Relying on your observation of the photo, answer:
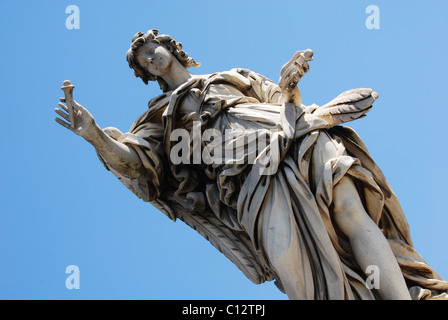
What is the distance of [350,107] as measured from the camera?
771 cm

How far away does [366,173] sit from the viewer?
747 centimetres

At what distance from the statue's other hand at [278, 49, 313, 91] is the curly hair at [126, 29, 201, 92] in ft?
4.94

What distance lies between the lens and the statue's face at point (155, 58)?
8.68 m

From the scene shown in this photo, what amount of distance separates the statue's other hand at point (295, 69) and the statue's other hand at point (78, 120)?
182cm

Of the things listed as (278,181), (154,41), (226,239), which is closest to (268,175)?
(278,181)

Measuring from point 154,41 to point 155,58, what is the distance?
20 cm

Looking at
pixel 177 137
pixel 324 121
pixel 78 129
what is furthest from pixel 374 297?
pixel 78 129

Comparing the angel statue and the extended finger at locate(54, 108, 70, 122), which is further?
the extended finger at locate(54, 108, 70, 122)

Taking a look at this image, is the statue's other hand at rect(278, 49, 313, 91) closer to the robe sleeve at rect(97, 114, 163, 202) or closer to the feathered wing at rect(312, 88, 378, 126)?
the feathered wing at rect(312, 88, 378, 126)

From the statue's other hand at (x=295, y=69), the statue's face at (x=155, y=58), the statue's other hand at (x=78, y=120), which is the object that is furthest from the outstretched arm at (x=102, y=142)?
the statue's other hand at (x=295, y=69)

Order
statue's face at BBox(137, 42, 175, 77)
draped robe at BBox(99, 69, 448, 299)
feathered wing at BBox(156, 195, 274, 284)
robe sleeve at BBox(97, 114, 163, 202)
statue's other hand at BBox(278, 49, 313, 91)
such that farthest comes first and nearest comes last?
1. statue's face at BBox(137, 42, 175, 77)
2. robe sleeve at BBox(97, 114, 163, 202)
3. feathered wing at BBox(156, 195, 274, 284)
4. statue's other hand at BBox(278, 49, 313, 91)
5. draped robe at BBox(99, 69, 448, 299)

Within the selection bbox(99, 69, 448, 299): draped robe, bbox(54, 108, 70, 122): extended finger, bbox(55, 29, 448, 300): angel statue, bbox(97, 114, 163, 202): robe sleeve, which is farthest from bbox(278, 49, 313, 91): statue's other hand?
bbox(54, 108, 70, 122): extended finger

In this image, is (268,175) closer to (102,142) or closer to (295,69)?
(295,69)

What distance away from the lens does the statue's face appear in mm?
8680
